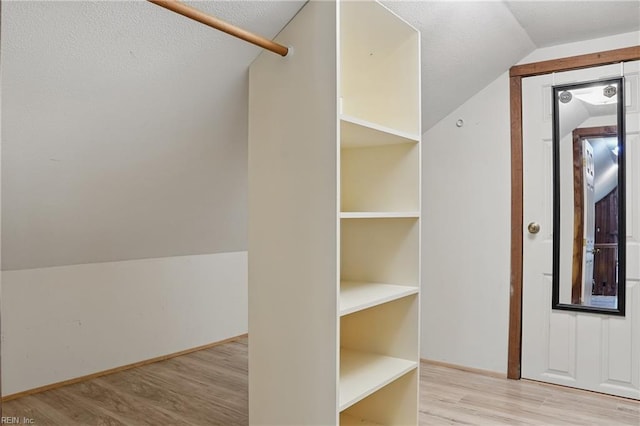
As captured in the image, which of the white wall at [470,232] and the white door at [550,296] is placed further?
the white wall at [470,232]

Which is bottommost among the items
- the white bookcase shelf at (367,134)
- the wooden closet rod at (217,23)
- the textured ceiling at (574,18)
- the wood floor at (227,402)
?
the wood floor at (227,402)

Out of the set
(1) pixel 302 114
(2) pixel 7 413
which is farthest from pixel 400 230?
(2) pixel 7 413

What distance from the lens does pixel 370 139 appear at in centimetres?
196

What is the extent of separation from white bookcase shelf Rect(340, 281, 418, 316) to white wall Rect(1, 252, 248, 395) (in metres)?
1.78

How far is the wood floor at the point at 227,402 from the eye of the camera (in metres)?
2.38

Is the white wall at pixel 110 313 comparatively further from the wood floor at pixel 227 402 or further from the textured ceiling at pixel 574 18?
the textured ceiling at pixel 574 18

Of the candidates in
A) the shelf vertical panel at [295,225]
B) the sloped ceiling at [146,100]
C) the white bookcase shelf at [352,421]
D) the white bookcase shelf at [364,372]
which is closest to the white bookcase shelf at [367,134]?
the shelf vertical panel at [295,225]

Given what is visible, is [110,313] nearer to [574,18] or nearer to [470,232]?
[470,232]

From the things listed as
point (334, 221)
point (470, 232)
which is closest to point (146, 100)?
point (334, 221)

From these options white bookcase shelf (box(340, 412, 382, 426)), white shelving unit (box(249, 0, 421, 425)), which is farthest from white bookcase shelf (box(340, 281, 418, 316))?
white bookcase shelf (box(340, 412, 382, 426))

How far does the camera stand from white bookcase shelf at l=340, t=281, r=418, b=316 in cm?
166

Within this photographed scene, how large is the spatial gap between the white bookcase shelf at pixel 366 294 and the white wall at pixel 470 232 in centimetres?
123

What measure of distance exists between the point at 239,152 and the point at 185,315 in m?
1.70
